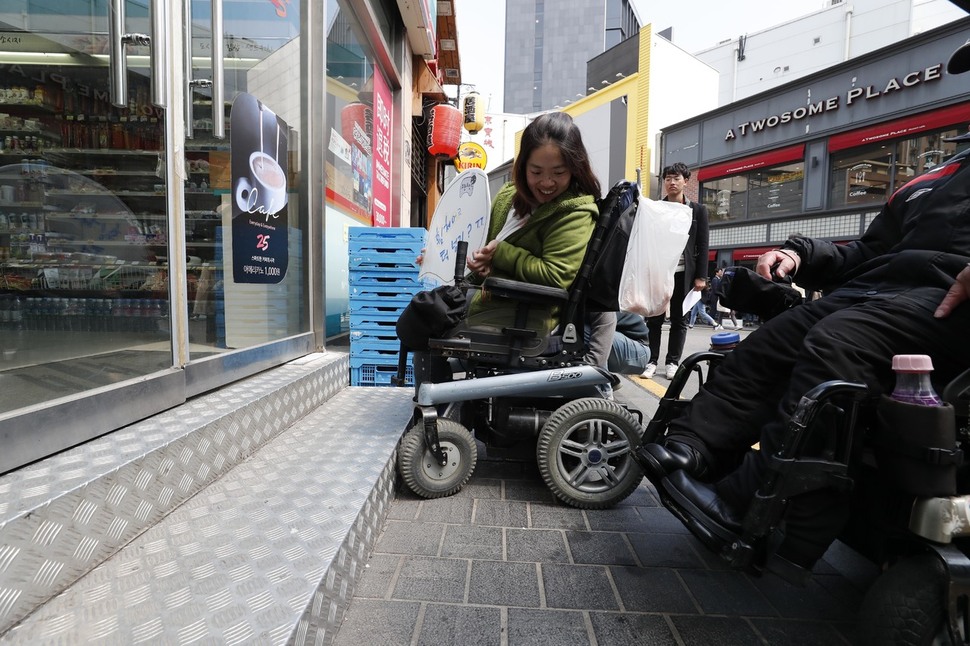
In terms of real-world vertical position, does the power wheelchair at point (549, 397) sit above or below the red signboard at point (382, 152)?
below

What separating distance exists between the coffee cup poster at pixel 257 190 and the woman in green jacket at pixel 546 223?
1.44m

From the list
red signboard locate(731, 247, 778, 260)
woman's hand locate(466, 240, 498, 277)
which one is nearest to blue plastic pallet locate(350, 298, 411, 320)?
woman's hand locate(466, 240, 498, 277)

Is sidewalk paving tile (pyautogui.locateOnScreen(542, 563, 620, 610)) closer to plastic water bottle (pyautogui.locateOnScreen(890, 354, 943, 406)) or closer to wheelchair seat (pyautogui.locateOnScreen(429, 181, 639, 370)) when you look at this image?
wheelchair seat (pyautogui.locateOnScreen(429, 181, 639, 370))

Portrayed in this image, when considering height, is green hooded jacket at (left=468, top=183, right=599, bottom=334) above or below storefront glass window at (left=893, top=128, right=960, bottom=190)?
below

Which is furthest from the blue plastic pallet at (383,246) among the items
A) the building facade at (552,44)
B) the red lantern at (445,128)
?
the building facade at (552,44)

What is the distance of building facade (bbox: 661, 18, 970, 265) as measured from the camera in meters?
14.1

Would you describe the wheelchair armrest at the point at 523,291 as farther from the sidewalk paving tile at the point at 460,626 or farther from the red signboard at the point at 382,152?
the red signboard at the point at 382,152

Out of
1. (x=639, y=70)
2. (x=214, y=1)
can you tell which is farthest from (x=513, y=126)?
(x=214, y=1)

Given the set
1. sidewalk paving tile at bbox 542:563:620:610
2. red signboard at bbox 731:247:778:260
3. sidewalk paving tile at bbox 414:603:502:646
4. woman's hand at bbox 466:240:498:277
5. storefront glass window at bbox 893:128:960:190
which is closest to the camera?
sidewalk paving tile at bbox 414:603:502:646

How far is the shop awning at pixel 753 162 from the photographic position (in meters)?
17.4

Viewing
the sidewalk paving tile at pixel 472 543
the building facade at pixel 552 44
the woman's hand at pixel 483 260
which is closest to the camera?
the sidewalk paving tile at pixel 472 543

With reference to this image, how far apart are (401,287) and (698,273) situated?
3.09 metres

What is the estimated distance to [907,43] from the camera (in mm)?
14422

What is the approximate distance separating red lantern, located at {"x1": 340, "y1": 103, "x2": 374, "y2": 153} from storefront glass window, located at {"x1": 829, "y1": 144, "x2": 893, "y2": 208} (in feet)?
51.5
